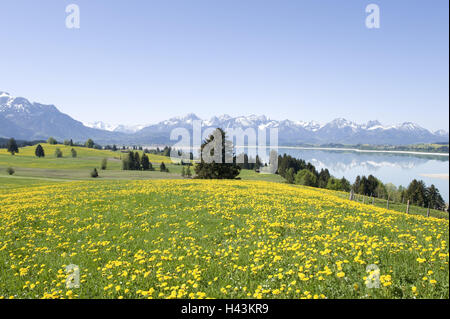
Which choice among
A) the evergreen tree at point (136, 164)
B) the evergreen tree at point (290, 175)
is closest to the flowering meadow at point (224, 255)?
the evergreen tree at point (290, 175)

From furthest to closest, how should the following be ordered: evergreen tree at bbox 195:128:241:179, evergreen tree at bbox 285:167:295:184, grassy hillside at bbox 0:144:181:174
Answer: evergreen tree at bbox 285:167:295:184 < grassy hillside at bbox 0:144:181:174 < evergreen tree at bbox 195:128:241:179

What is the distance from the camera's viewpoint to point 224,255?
8.76 metres

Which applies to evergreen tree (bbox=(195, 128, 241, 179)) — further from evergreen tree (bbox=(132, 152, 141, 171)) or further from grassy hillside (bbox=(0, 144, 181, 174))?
evergreen tree (bbox=(132, 152, 141, 171))

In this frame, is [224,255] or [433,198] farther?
[433,198]

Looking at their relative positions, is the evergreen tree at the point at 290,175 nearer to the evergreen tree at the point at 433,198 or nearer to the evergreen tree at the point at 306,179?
the evergreen tree at the point at 306,179

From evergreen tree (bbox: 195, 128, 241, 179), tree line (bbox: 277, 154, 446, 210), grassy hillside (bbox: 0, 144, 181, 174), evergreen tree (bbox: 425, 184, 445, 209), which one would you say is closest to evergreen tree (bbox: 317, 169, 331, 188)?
tree line (bbox: 277, 154, 446, 210)

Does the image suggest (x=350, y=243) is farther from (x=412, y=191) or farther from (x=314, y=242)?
→ (x=412, y=191)

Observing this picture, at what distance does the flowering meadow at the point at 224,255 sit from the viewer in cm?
642

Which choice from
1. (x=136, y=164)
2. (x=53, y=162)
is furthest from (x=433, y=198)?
(x=53, y=162)

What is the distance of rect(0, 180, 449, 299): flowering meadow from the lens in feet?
21.1

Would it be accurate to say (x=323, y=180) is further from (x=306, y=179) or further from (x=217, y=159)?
(x=217, y=159)
